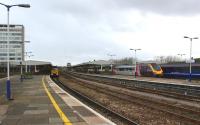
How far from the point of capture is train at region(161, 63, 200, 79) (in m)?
60.0

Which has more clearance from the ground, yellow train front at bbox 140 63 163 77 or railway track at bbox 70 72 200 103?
yellow train front at bbox 140 63 163 77

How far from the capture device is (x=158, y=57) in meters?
183

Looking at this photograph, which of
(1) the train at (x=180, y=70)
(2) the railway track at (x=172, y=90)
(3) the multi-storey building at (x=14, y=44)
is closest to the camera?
(2) the railway track at (x=172, y=90)

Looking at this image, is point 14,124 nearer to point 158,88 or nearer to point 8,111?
point 8,111

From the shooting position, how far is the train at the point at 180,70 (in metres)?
60.0

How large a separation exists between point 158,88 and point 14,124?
80.1ft

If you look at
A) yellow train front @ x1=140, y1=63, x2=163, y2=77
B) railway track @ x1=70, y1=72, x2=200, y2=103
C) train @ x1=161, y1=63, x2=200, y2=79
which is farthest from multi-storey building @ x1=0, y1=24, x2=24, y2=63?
railway track @ x1=70, y1=72, x2=200, y2=103

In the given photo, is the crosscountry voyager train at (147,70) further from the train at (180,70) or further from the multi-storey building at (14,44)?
the multi-storey building at (14,44)

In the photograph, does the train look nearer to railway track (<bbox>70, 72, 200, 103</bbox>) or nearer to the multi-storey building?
railway track (<bbox>70, 72, 200, 103</bbox>)

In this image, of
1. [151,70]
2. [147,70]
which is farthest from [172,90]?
[147,70]

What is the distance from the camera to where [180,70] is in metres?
66.2

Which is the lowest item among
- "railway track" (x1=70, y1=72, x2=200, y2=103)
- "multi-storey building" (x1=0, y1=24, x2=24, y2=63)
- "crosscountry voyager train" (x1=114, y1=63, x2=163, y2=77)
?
"railway track" (x1=70, y1=72, x2=200, y2=103)

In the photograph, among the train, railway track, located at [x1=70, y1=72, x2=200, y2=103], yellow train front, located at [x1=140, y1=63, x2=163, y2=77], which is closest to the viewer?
railway track, located at [x1=70, y1=72, x2=200, y2=103]

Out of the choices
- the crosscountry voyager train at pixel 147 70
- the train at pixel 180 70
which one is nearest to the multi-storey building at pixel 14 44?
the crosscountry voyager train at pixel 147 70
